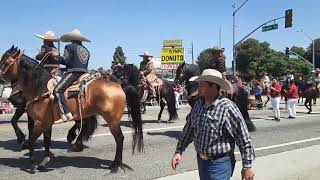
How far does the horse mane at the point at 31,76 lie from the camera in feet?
30.2

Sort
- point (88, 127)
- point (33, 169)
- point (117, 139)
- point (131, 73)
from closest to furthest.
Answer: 1. point (33, 169)
2. point (117, 139)
3. point (88, 127)
4. point (131, 73)

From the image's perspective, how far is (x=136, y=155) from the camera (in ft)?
34.0

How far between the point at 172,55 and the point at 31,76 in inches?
1073

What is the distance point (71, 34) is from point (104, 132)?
17.0 feet

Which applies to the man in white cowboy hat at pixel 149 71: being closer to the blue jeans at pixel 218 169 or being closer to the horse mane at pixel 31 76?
the horse mane at pixel 31 76

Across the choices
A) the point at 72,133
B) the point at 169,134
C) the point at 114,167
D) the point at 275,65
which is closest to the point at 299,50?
the point at 275,65

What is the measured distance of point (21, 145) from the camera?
10.8 meters

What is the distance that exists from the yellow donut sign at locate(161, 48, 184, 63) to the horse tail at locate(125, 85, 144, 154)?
1015 inches

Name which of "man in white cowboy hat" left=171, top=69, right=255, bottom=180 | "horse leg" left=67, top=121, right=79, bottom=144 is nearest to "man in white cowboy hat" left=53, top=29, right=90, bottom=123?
"horse leg" left=67, top=121, right=79, bottom=144

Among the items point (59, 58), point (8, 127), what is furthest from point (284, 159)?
point (8, 127)

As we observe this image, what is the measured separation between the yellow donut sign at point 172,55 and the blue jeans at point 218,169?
102ft

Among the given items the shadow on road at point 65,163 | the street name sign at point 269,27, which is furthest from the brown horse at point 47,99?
the street name sign at point 269,27

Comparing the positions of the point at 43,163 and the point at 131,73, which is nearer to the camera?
the point at 43,163

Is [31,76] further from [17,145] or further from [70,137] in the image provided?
[17,145]
